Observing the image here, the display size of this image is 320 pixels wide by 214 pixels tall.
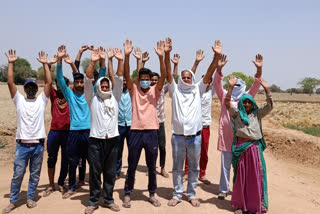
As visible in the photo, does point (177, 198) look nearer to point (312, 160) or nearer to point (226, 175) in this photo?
point (226, 175)

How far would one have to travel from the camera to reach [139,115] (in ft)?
15.4

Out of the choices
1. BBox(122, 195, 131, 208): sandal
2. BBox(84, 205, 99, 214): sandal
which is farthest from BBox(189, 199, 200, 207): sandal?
BBox(84, 205, 99, 214): sandal

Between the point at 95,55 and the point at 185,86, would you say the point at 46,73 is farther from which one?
the point at 185,86

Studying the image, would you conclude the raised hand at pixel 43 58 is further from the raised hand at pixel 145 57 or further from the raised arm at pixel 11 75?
the raised hand at pixel 145 57

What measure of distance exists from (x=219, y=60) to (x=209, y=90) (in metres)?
1.60

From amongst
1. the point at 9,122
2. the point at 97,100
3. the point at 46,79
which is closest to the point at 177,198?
the point at 97,100

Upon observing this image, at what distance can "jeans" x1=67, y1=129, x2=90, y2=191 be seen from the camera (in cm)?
506

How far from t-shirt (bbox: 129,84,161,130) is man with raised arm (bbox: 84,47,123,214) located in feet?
1.10

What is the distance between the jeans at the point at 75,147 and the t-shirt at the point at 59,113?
28 centimetres

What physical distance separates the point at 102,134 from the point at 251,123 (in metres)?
2.54

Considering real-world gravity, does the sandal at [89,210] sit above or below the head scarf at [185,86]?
below

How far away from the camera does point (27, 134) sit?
15.0 feet

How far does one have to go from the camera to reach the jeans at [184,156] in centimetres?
477

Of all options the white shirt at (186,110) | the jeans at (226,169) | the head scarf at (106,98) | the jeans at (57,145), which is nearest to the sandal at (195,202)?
the jeans at (226,169)
